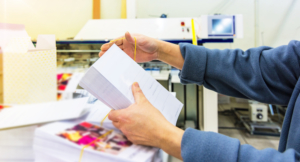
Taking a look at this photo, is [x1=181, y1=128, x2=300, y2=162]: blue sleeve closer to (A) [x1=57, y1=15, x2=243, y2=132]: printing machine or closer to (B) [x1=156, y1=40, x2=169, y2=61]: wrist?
(B) [x1=156, y1=40, x2=169, y2=61]: wrist

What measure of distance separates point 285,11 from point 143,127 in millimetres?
3303

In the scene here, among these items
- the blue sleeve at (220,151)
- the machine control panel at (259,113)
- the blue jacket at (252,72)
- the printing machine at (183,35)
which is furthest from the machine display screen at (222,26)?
the blue sleeve at (220,151)

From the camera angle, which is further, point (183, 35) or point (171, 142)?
point (183, 35)

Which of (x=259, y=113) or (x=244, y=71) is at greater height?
(x=244, y=71)

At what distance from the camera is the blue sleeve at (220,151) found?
41 cm

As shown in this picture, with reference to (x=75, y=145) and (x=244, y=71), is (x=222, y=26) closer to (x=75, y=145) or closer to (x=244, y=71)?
(x=244, y=71)

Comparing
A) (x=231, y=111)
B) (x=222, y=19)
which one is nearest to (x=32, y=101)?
(x=222, y=19)

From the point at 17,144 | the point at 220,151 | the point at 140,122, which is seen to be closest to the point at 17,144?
the point at 17,144

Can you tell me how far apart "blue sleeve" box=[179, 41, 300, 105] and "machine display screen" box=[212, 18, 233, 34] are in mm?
1288

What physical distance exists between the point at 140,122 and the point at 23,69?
26cm

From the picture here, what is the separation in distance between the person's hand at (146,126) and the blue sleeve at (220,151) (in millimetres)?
24

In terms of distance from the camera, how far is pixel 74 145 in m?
0.30

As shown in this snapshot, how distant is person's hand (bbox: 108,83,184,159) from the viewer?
42cm

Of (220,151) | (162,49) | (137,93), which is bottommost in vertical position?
(220,151)
